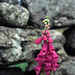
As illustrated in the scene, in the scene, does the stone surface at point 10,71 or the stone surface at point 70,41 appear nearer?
the stone surface at point 10,71

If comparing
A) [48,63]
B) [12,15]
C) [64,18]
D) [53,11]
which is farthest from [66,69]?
[12,15]

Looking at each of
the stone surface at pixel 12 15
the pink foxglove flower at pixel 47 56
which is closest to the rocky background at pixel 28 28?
the stone surface at pixel 12 15

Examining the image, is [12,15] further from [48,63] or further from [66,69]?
[66,69]

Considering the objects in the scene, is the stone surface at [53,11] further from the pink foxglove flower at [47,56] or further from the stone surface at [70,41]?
the pink foxglove flower at [47,56]

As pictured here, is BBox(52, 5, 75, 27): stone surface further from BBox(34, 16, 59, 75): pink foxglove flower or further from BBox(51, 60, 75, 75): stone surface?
BBox(34, 16, 59, 75): pink foxglove flower

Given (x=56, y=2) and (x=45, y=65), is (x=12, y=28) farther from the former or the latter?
(x=56, y=2)

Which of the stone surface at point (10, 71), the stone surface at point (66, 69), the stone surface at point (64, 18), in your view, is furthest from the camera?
the stone surface at point (10, 71)
